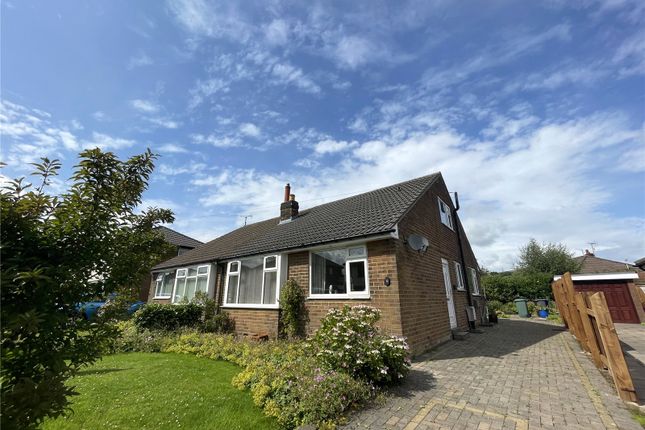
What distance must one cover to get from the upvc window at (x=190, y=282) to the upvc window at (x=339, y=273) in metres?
6.58

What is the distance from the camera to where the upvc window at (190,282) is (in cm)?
1408

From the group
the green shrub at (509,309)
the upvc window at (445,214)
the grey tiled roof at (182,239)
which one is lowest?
the green shrub at (509,309)

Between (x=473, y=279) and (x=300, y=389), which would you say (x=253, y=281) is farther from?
(x=473, y=279)

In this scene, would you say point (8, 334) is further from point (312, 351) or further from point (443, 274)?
point (443, 274)

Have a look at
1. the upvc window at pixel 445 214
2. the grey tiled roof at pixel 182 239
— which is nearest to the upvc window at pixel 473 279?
the upvc window at pixel 445 214

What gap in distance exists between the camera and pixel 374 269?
324 inches

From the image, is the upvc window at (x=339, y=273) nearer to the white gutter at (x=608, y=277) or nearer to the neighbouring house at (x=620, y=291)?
the white gutter at (x=608, y=277)

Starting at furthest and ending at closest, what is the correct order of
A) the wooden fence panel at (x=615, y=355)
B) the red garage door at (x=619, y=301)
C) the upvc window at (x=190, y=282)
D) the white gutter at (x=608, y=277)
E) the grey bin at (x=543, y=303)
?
1. the grey bin at (x=543, y=303)
2. the white gutter at (x=608, y=277)
3. the red garage door at (x=619, y=301)
4. the upvc window at (x=190, y=282)
5. the wooden fence panel at (x=615, y=355)

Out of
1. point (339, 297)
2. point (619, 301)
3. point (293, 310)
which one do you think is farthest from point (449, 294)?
point (619, 301)

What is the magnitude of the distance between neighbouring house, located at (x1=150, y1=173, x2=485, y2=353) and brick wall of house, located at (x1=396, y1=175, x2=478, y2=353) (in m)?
0.03

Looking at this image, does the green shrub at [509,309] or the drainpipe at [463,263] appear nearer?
the drainpipe at [463,263]

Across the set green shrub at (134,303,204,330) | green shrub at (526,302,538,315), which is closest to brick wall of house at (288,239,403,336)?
green shrub at (134,303,204,330)

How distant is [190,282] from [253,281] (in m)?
5.67

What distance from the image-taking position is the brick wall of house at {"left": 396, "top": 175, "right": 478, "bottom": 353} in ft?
26.4
